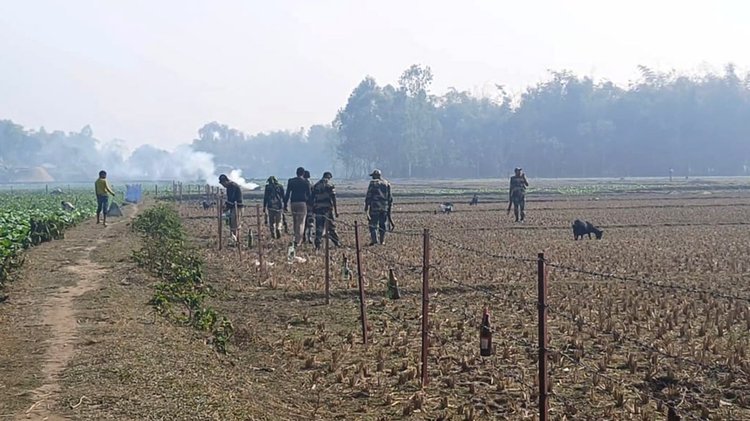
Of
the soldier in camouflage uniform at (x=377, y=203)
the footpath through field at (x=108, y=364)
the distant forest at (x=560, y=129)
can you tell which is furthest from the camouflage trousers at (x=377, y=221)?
the distant forest at (x=560, y=129)

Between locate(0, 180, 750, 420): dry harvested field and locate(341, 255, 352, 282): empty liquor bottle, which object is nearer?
locate(0, 180, 750, 420): dry harvested field

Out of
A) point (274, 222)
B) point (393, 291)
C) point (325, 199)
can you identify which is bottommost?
point (393, 291)

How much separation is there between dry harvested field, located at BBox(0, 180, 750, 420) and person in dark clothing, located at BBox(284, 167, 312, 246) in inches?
60.3

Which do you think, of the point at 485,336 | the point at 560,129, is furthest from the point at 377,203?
the point at 560,129

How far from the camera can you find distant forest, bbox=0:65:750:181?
110 metres

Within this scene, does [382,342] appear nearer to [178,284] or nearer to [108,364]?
[108,364]

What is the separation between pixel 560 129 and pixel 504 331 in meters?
109

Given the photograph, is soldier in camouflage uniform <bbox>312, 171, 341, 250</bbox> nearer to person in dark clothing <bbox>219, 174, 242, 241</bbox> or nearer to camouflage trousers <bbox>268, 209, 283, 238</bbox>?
person in dark clothing <bbox>219, 174, 242, 241</bbox>

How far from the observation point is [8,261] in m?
13.5

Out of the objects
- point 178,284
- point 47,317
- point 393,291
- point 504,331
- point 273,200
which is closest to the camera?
point 504,331

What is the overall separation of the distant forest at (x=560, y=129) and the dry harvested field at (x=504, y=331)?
91787 millimetres

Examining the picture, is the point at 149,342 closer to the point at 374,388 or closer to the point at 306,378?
the point at 306,378

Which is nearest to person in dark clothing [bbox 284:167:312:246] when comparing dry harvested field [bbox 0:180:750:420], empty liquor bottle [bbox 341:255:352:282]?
dry harvested field [bbox 0:180:750:420]

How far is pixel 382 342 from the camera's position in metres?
9.79
